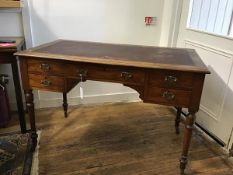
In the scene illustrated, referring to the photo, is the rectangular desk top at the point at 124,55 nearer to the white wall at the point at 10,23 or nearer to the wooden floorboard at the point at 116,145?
the white wall at the point at 10,23

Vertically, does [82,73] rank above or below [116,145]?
above

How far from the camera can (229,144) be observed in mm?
1852

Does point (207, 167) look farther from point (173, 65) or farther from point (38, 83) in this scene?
point (38, 83)

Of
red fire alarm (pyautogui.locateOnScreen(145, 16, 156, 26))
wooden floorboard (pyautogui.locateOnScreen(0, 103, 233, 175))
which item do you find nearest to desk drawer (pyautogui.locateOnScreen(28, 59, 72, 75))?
wooden floorboard (pyautogui.locateOnScreen(0, 103, 233, 175))

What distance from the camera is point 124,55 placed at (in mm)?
1503

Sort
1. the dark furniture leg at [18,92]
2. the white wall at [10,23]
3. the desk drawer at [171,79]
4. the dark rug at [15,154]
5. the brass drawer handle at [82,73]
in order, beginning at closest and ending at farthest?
the desk drawer at [171,79], the brass drawer handle at [82,73], the dark rug at [15,154], the dark furniture leg at [18,92], the white wall at [10,23]

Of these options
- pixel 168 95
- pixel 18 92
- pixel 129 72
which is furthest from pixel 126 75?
pixel 18 92

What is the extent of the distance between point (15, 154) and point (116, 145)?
807 millimetres

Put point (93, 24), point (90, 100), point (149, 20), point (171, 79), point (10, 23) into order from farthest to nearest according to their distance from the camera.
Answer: point (90, 100)
point (149, 20)
point (93, 24)
point (10, 23)
point (171, 79)

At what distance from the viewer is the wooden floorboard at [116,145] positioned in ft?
5.32

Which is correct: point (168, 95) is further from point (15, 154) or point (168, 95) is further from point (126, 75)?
point (15, 154)

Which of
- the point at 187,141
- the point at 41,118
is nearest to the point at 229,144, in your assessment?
the point at 187,141

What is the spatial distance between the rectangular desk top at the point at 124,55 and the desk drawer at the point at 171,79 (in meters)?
0.04

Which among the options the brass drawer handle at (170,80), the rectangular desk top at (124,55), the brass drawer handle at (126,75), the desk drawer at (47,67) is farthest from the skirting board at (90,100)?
the brass drawer handle at (170,80)
